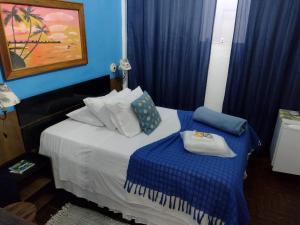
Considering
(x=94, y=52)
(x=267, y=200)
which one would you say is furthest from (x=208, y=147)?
(x=94, y=52)

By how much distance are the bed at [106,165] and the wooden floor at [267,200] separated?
16cm

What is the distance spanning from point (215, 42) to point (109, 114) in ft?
5.70

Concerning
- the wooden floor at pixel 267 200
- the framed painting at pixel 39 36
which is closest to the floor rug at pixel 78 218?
the wooden floor at pixel 267 200

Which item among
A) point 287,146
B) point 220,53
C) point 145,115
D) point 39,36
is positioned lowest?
point 287,146

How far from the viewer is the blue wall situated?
211 cm

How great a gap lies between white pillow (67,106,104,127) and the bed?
59 millimetres

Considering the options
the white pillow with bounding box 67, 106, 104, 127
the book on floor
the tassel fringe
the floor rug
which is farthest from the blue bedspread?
the book on floor

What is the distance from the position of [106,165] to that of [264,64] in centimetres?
221

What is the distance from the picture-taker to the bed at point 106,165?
1.76m

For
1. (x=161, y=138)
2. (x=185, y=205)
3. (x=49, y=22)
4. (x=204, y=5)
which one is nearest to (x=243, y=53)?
(x=204, y=5)

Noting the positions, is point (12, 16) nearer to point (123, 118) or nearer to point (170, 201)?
point (123, 118)

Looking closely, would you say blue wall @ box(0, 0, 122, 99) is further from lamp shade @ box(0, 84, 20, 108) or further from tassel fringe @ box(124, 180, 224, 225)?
tassel fringe @ box(124, 180, 224, 225)

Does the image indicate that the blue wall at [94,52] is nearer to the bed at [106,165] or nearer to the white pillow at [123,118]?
the bed at [106,165]

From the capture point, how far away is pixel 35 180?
80.2 inches
